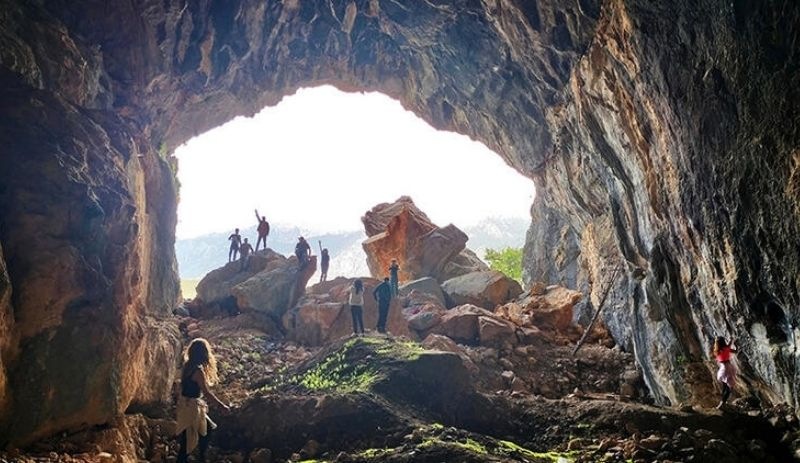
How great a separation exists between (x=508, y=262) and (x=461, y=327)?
30.0m

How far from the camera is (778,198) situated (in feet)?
24.4

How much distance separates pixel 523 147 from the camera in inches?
917

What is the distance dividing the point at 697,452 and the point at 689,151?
5768mm

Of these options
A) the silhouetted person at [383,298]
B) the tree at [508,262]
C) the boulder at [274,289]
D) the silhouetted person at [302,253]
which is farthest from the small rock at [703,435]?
the tree at [508,262]

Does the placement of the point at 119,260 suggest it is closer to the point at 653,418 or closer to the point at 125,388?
Answer: the point at 125,388

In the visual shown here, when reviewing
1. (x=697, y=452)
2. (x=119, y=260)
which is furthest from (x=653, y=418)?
(x=119, y=260)

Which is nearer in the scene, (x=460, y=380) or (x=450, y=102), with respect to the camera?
(x=460, y=380)

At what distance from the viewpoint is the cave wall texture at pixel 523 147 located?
7.41 m

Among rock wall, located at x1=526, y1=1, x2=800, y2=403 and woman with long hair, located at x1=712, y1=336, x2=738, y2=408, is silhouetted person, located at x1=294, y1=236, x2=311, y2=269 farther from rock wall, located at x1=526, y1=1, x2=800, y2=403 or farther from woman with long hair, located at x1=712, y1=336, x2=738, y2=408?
woman with long hair, located at x1=712, y1=336, x2=738, y2=408

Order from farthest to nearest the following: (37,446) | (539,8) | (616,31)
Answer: (539,8) → (616,31) → (37,446)

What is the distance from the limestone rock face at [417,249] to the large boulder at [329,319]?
35.2 feet

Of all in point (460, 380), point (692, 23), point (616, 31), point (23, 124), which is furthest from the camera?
point (616, 31)

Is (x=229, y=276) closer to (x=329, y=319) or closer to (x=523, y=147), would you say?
(x=329, y=319)

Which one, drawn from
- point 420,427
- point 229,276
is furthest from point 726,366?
point 229,276
